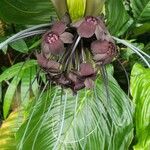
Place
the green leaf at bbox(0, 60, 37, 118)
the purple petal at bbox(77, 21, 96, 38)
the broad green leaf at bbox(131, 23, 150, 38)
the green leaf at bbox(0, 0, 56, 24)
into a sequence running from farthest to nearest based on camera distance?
the broad green leaf at bbox(131, 23, 150, 38) → the green leaf at bbox(0, 60, 37, 118) → the green leaf at bbox(0, 0, 56, 24) → the purple petal at bbox(77, 21, 96, 38)

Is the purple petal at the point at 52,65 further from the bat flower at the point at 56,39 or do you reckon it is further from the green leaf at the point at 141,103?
the green leaf at the point at 141,103

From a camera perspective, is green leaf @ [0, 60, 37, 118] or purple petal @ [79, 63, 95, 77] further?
green leaf @ [0, 60, 37, 118]

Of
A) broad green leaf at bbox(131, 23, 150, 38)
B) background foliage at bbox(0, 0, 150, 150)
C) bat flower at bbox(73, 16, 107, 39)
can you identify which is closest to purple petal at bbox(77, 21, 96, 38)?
bat flower at bbox(73, 16, 107, 39)

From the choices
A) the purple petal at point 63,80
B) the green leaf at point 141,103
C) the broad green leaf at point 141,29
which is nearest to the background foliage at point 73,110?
the green leaf at point 141,103

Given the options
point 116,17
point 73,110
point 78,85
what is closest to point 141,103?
point 73,110

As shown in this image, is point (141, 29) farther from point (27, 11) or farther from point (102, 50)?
point (102, 50)

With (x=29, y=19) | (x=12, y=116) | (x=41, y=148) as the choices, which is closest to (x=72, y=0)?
(x=29, y=19)

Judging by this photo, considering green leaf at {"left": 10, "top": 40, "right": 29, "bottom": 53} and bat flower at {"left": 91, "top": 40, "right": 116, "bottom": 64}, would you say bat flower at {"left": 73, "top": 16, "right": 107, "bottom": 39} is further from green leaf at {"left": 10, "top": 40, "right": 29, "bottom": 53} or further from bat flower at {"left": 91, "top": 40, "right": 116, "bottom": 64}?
green leaf at {"left": 10, "top": 40, "right": 29, "bottom": 53}
